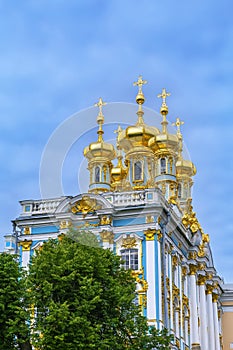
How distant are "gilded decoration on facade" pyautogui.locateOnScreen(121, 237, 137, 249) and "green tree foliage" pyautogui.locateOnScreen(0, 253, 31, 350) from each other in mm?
7646

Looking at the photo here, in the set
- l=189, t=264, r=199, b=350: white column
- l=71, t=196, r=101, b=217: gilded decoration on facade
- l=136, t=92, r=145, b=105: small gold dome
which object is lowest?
l=189, t=264, r=199, b=350: white column

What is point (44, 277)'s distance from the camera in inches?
907

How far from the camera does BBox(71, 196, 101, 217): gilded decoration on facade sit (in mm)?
31172

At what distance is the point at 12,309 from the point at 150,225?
928 cm

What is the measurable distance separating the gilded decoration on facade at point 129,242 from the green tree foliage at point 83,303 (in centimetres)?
559

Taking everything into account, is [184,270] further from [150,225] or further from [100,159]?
[100,159]

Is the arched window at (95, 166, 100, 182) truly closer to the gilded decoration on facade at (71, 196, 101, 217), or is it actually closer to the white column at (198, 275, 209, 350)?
the gilded decoration on facade at (71, 196, 101, 217)

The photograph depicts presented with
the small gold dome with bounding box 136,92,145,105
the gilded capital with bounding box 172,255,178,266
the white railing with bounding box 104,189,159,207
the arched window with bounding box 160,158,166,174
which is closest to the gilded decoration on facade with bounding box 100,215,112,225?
the white railing with bounding box 104,189,159,207

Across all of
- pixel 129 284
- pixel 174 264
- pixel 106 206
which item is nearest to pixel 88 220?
pixel 106 206

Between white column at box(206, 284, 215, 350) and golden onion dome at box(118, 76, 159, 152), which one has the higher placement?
golden onion dome at box(118, 76, 159, 152)

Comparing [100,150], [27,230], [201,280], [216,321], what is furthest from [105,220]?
[216,321]

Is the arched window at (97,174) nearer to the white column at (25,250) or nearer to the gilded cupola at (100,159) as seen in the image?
the gilded cupola at (100,159)

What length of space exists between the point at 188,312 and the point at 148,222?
7.08m

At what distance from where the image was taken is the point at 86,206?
31.3m
